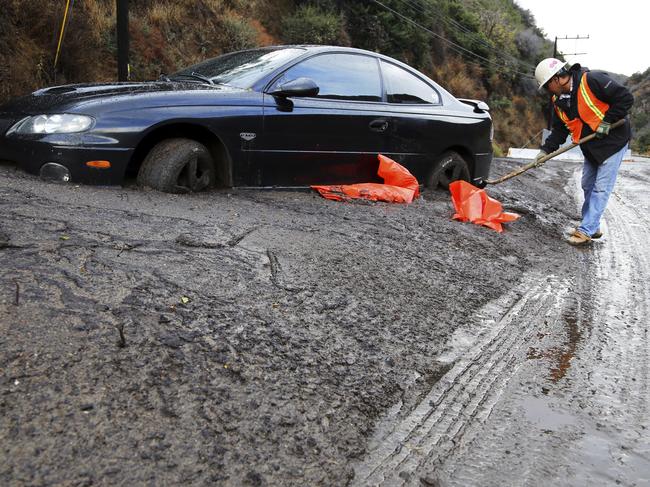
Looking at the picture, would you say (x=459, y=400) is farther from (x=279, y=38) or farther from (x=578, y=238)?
(x=279, y=38)

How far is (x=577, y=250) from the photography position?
18.7 ft

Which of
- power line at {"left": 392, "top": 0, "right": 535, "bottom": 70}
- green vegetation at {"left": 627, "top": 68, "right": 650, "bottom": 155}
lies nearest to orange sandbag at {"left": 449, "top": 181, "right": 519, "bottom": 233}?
power line at {"left": 392, "top": 0, "right": 535, "bottom": 70}

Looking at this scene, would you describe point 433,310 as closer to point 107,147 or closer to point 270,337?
point 270,337

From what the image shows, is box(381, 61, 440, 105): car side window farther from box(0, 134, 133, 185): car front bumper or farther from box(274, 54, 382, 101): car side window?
box(0, 134, 133, 185): car front bumper

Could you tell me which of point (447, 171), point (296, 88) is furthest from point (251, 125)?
point (447, 171)

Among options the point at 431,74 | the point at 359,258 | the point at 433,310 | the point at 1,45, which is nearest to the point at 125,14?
the point at 1,45

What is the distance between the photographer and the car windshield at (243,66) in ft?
17.3

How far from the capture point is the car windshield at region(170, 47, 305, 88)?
526cm

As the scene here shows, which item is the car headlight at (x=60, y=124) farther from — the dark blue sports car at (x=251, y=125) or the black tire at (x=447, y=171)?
the black tire at (x=447, y=171)

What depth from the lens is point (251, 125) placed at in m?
4.98

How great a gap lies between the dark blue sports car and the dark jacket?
1117 mm

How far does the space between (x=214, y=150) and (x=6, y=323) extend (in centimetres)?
295

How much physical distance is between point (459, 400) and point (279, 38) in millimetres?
18608

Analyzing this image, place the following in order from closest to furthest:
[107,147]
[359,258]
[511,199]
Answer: [359,258], [107,147], [511,199]
